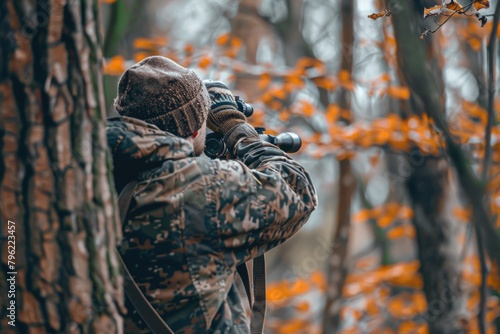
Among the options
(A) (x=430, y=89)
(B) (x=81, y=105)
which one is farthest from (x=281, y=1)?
(B) (x=81, y=105)

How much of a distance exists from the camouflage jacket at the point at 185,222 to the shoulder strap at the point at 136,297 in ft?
0.08

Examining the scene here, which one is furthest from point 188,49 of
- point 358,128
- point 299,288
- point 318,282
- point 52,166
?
point 52,166

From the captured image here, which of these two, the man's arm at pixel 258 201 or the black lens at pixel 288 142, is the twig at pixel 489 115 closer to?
the black lens at pixel 288 142

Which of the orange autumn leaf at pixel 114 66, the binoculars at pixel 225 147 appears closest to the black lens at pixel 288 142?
the binoculars at pixel 225 147

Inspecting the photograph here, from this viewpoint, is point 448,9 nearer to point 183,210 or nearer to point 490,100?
point 490,100

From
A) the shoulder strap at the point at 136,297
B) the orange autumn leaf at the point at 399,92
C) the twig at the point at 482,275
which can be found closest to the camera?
the shoulder strap at the point at 136,297

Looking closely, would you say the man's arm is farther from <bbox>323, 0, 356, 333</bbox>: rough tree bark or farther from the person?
<bbox>323, 0, 356, 333</bbox>: rough tree bark

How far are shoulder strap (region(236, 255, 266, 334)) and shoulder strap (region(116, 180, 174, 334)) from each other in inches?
15.2

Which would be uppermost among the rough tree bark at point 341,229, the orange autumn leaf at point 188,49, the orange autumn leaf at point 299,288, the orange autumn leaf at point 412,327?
the orange autumn leaf at point 188,49

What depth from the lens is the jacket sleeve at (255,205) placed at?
6.16 ft

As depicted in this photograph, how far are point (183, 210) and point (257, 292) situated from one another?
51 cm

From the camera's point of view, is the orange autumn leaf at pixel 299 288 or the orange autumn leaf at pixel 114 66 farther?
the orange autumn leaf at pixel 299 288

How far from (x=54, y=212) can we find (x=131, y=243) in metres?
0.48

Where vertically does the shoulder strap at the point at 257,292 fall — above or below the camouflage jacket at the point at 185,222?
below
